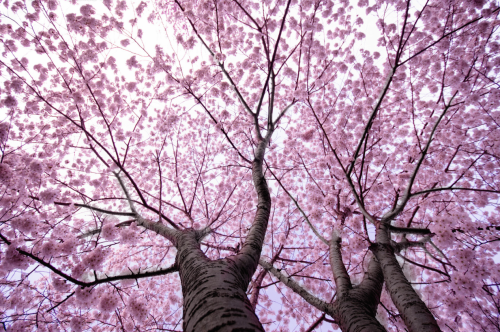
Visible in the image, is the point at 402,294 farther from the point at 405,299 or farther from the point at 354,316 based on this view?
the point at 354,316

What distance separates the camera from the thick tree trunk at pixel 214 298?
53.8 inches

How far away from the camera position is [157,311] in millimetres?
7082

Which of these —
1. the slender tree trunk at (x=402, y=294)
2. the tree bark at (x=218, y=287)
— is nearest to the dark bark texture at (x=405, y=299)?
the slender tree trunk at (x=402, y=294)

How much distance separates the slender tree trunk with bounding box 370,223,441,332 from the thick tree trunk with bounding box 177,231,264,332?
1.61 meters

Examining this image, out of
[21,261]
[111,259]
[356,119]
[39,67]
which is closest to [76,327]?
[21,261]

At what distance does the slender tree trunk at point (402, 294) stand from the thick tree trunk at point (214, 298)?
1615 millimetres

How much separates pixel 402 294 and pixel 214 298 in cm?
205

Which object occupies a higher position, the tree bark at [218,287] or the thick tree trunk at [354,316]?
the tree bark at [218,287]

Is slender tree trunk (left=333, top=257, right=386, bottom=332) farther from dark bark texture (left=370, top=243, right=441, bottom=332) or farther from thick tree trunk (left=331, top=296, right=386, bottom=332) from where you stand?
dark bark texture (left=370, top=243, right=441, bottom=332)

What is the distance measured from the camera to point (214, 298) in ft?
5.09

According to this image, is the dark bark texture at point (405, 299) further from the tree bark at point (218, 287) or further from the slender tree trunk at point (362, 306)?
the tree bark at point (218, 287)

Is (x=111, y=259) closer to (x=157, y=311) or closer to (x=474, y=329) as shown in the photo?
(x=157, y=311)

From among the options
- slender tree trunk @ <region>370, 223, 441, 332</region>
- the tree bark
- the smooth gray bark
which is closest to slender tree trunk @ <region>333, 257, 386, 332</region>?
the smooth gray bark

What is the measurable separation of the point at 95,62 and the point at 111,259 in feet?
18.0
